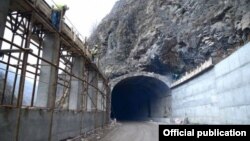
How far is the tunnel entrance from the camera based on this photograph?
1298 inches

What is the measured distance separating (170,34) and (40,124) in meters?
22.5

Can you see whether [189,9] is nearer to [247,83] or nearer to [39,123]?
[247,83]

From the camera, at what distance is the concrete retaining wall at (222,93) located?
12659 mm

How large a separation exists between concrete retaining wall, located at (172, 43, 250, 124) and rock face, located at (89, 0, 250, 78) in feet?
7.02

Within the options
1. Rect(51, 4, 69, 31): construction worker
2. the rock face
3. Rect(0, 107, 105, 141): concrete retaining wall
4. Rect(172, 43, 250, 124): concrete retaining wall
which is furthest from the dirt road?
the rock face

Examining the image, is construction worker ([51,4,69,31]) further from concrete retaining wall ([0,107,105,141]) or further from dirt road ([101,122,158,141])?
dirt road ([101,122,158,141])

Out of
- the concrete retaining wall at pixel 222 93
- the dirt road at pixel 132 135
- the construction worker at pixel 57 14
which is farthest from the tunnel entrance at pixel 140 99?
the construction worker at pixel 57 14

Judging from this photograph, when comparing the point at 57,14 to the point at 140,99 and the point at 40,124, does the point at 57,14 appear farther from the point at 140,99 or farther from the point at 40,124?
the point at 140,99

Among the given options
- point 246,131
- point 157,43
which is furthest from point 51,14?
point 157,43

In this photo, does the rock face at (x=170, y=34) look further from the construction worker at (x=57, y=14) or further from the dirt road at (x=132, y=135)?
the construction worker at (x=57, y=14)

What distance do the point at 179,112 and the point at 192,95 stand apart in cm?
478

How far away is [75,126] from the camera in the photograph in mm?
14148

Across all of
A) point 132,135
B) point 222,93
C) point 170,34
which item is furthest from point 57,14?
point 170,34

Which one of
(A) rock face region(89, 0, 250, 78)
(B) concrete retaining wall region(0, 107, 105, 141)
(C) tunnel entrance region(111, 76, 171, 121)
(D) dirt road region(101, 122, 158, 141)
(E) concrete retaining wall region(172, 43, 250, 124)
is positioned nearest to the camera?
(B) concrete retaining wall region(0, 107, 105, 141)
